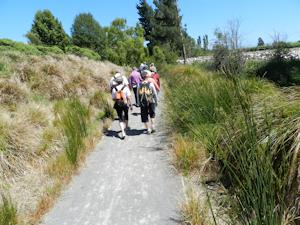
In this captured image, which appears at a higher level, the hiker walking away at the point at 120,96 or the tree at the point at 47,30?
the tree at the point at 47,30

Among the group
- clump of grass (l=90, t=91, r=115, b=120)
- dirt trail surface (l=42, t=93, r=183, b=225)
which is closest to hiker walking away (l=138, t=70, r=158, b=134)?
dirt trail surface (l=42, t=93, r=183, b=225)

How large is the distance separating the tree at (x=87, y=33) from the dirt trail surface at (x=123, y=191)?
52.9 meters

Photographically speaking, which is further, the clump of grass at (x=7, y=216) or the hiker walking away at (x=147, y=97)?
the hiker walking away at (x=147, y=97)

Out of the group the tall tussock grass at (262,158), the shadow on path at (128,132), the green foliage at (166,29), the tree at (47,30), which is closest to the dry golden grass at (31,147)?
the shadow on path at (128,132)

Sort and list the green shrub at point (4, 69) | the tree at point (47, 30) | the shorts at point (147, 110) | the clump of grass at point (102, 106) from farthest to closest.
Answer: the tree at point (47, 30), the green shrub at point (4, 69), the clump of grass at point (102, 106), the shorts at point (147, 110)

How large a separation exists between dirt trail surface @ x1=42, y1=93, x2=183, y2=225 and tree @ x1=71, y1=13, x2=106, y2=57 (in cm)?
5288

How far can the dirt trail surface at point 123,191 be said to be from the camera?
4.21 meters

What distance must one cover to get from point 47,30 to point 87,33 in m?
13.2

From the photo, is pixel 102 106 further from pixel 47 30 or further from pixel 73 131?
pixel 47 30

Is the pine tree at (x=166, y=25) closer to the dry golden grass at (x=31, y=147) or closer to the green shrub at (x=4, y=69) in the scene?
the green shrub at (x=4, y=69)

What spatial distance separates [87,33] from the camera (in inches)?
2425

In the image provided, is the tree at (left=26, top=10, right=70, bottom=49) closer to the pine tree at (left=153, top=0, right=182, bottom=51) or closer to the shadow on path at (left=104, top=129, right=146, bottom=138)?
the pine tree at (left=153, top=0, right=182, bottom=51)

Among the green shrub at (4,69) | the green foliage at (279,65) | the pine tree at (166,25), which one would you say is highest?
the pine tree at (166,25)

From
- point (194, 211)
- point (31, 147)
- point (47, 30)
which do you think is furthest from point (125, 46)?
point (194, 211)
